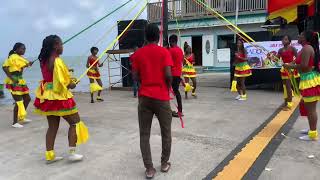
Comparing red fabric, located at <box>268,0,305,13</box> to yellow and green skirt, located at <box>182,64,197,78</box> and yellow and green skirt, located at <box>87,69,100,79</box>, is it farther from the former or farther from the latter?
yellow and green skirt, located at <box>87,69,100,79</box>

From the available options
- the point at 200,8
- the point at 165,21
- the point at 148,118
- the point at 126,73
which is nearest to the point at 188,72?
the point at 165,21

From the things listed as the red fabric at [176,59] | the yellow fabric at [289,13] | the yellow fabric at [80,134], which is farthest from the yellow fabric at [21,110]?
the yellow fabric at [289,13]

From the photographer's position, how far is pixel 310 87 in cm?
674

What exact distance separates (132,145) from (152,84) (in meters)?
1.89

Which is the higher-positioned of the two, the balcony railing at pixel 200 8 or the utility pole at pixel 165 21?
the balcony railing at pixel 200 8

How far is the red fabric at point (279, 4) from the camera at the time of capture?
1324cm

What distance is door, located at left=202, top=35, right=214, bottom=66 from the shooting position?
25.6 meters

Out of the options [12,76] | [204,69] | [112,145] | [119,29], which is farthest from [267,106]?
[204,69]

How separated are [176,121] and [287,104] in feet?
9.40

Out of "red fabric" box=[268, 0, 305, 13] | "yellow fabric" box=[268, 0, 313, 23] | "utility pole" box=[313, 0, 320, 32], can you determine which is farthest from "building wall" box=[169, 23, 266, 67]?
"utility pole" box=[313, 0, 320, 32]

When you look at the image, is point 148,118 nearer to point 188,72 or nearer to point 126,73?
point 188,72

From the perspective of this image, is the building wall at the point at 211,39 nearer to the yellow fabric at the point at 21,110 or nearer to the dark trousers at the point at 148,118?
the yellow fabric at the point at 21,110

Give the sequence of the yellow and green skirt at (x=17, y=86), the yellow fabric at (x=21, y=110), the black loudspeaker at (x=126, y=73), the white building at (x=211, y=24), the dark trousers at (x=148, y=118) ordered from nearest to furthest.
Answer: the dark trousers at (x=148, y=118) → the yellow fabric at (x=21, y=110) → the yellow and green skirt at (x=17, y=86) → the black loudspeaker at (x=126, y=73) → the white building at (x=211, y=24)

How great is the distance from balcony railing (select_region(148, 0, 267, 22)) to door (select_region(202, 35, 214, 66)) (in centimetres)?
142
